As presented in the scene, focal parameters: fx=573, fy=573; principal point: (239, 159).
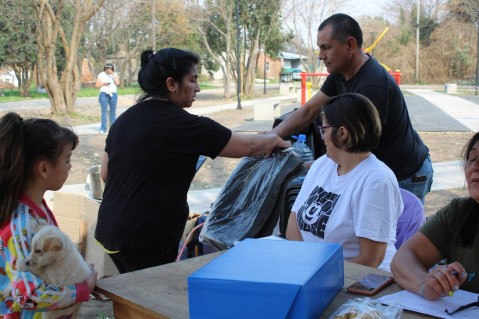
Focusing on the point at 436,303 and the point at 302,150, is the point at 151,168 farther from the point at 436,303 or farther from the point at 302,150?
the point at 302,150

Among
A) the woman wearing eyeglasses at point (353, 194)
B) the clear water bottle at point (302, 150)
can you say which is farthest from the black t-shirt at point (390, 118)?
the woman wearing eyeglasses at point (353, 194)

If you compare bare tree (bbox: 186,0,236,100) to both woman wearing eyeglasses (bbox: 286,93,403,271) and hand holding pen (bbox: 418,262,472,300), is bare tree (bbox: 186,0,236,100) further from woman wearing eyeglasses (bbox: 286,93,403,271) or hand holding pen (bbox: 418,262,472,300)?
hand holding pen (bbox: 418,262,472,300)

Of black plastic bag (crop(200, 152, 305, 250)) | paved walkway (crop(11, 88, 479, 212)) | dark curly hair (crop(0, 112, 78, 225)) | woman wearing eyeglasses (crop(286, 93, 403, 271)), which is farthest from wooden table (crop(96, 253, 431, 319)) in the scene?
paved walkway (crop(11, 88, 479, 212))

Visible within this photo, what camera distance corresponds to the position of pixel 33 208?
80.3 inches

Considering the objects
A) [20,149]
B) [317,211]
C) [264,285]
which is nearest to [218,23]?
[317,211]

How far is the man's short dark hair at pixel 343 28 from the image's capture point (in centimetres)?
338

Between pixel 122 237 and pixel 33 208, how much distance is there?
0.62 meters

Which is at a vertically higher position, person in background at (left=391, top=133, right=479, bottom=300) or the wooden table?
person in background at (left=391, top=133, right=479, bottom=300)

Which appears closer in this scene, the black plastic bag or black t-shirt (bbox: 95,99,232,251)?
black t-shirt (bbox: 95,99,232,251)

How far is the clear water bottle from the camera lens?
147 inches

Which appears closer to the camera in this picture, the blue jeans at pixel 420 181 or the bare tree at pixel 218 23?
the blue jeans at pixel 420 181

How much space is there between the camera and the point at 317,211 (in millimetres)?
2537

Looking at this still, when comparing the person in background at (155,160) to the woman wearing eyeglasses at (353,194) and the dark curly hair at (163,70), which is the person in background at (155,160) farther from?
→ the woman wearing eyeglasses at (353,194)

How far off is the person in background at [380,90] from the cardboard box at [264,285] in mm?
1822
